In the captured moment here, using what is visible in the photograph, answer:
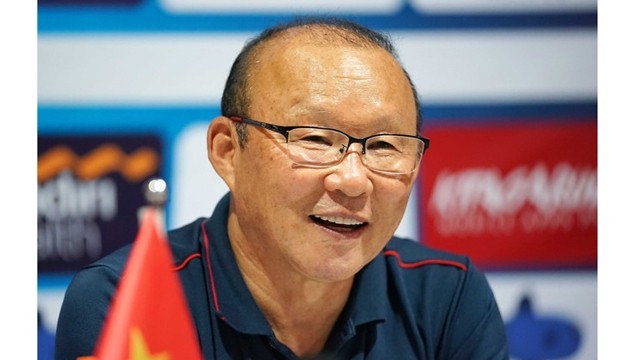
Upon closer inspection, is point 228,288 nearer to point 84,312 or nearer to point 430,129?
point 84,312

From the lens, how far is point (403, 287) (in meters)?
2.06

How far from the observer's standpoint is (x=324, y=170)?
1.71 meters

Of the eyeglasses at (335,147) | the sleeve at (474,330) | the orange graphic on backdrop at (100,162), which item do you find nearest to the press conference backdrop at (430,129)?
the orange graphic on backdrop at (100,162)

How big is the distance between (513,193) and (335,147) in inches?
49.8

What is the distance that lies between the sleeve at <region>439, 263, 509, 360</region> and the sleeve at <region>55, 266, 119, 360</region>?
844 mm

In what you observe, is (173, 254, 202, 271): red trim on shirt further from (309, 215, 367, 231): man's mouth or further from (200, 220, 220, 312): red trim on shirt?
(309, 215, 367, 231): man's mouth

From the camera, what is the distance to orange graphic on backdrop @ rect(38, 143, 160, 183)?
2.61 metres

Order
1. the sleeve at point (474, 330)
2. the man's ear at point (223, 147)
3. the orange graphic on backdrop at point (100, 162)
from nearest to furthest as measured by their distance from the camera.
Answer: the man's ear at point (223, 147) → the sleeve at point (474, 330) → the orange graphic on backdrop at point (100, 162)

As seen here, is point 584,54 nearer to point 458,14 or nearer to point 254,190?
point 458,14

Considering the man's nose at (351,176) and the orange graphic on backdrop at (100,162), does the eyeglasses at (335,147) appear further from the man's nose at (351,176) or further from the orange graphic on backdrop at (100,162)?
the orange graphic on backdrop at (100,162)

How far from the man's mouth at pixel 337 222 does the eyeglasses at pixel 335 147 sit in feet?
0.36

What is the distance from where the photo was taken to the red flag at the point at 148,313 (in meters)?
1.21

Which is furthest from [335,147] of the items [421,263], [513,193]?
[513,193]

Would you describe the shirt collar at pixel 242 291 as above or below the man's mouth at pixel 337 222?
below
